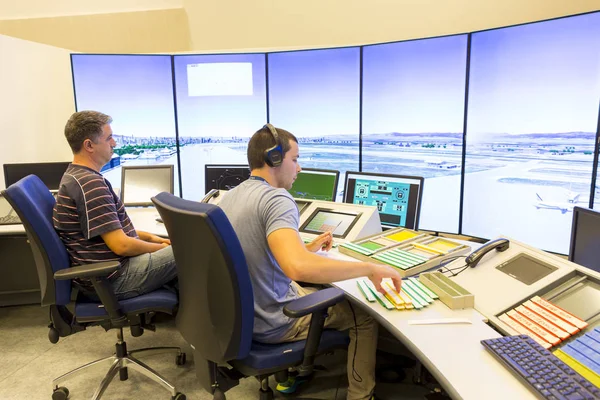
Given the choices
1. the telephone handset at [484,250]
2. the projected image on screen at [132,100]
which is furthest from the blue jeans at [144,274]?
the projected image on screen at [132,100]

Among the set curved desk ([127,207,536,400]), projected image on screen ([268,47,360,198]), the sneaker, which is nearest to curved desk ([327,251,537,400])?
curved desk ([127,207,536,400])

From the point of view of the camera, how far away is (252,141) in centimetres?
161

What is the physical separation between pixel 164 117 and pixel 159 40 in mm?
975

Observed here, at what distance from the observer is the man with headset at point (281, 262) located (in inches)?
54.2

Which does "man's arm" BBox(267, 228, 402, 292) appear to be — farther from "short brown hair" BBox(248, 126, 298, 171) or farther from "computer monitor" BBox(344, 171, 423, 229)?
"computer monitor" BBox(344, 171, 423, 229)

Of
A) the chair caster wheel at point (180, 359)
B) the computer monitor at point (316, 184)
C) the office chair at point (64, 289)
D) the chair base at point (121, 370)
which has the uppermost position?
the computer monitor at point (316, 184)

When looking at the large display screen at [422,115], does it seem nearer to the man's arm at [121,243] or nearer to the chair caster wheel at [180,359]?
the chair caster wheel at [180,359]

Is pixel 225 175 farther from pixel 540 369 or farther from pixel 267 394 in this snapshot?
pixel 540 369

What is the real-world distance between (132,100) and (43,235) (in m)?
2.36

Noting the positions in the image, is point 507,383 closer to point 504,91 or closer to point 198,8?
point 504,91

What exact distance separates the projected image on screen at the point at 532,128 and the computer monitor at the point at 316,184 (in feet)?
3.77

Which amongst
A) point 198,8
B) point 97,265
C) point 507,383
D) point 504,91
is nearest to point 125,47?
point 198,8

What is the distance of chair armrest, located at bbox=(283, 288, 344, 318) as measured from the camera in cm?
135

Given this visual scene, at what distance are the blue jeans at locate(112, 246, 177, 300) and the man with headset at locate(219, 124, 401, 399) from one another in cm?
59
